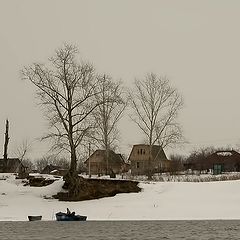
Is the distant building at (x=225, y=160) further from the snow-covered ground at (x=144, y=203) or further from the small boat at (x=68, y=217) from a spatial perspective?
the small boat at (x=68, y=217)

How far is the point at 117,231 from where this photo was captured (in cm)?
3700

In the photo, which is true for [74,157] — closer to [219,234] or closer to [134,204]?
[134,204]

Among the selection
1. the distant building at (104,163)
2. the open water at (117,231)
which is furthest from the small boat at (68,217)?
the distant building at (104,163)

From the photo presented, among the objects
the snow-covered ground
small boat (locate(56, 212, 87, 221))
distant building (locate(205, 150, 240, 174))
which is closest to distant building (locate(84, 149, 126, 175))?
distant building (locate(205, 150, 240, 174))

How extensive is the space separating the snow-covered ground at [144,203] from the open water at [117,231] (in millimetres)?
7184

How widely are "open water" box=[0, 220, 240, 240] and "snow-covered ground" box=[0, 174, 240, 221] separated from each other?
7184 millimetres

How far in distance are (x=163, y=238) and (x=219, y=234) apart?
13.4ft

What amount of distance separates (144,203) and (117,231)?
1679 cm

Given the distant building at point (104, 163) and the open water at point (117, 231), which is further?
the distant building at point (104, 163)

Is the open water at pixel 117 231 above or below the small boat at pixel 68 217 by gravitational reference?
below

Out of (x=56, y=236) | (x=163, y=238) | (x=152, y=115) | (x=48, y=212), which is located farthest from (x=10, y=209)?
(x=152, y=115)

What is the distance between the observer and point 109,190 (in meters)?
58.2

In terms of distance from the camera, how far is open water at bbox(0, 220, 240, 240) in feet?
108

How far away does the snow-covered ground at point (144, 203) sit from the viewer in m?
50.3
